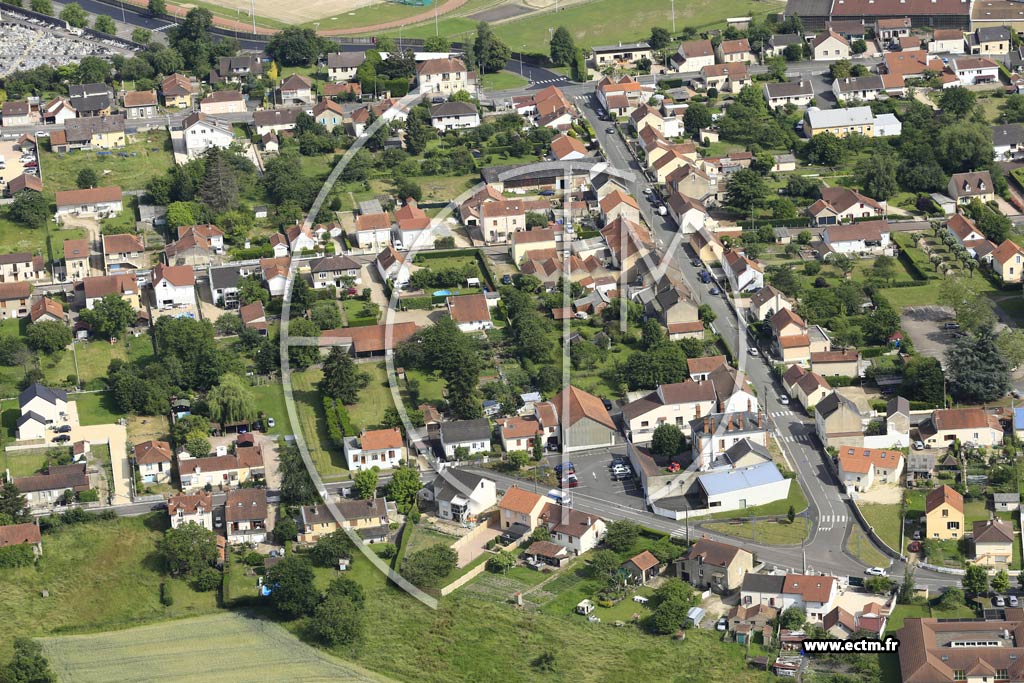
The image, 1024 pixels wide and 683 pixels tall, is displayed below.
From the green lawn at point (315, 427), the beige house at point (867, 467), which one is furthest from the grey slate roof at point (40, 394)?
the beige house at point (867, 467)

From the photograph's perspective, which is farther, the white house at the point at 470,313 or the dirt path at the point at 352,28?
the dirt path at the point at 352,28

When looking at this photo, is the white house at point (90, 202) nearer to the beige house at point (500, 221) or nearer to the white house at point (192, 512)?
the beige house at point (500, 221)

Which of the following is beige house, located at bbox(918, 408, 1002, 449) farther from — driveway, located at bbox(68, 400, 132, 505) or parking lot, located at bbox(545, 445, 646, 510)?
driveway, located at bbox(68, 400, 132, 505)

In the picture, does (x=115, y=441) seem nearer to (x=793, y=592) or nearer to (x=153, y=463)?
(x=153, y=463)

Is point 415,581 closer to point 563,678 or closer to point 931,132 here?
point 563,678

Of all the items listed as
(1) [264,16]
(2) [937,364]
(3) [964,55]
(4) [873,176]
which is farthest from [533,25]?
(2) [937,364]
